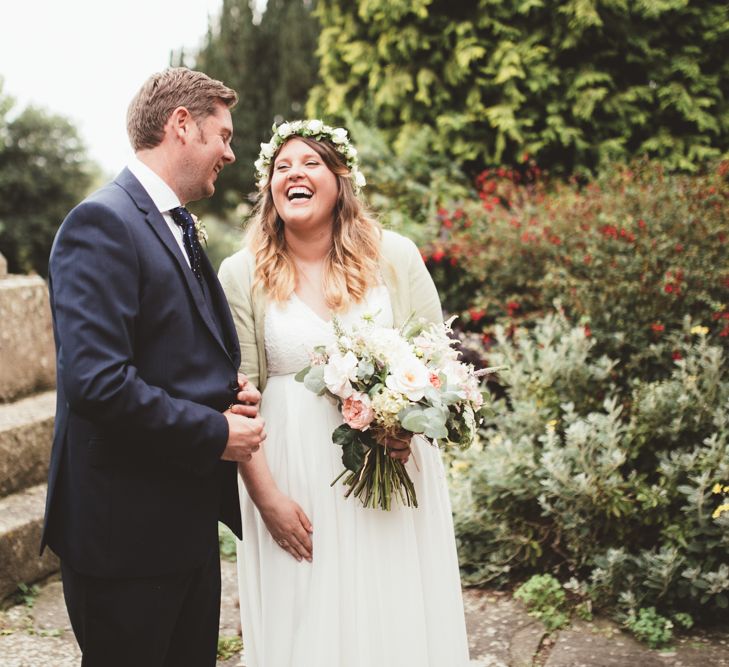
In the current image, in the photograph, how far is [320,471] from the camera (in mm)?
2637

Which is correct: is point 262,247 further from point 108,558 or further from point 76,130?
point 76,130

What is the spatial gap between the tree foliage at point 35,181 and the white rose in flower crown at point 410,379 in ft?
53.1

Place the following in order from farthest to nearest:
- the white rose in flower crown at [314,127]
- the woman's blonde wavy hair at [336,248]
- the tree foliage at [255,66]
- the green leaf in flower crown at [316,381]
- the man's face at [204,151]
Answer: the tree foliage at [255,66], the white rose in flower crown at [314,127], the woman's blonde wavy hair at [336,248], the green leaf in flower crown at [316,381], the man's face at [204,151]

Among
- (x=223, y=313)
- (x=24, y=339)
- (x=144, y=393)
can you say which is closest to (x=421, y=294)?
(x=223, y=313)

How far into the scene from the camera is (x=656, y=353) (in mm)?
4441

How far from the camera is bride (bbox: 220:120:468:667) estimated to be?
2.58 metres

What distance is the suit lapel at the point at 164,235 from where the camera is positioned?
6.79ft

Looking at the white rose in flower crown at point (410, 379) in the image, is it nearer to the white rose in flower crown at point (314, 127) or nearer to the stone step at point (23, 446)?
the white rose in flower crown at point (314, 127)

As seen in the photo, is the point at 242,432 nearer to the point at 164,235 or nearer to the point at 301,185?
the point at 164,235

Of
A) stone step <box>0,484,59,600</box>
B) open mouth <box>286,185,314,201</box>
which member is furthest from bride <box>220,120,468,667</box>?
stone step <box>0,484,59,600</box>

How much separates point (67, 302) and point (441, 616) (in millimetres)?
1724

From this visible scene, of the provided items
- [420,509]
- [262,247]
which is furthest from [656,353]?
[262,247]

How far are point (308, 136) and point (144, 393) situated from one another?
4.60ft

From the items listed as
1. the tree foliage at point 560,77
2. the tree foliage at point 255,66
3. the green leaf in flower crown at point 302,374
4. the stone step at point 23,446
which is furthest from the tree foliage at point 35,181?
the green leaf in flower crown at point 302,374
